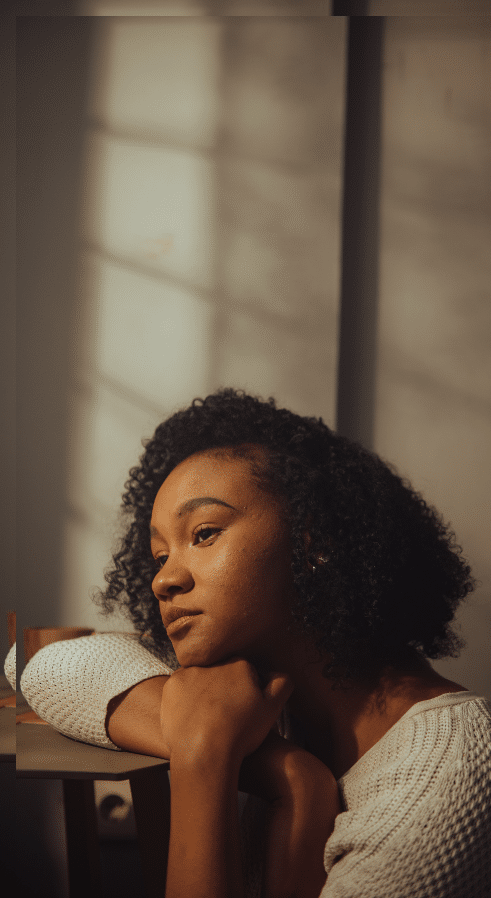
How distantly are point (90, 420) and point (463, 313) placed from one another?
0.59m

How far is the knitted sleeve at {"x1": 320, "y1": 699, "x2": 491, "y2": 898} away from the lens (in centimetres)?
59

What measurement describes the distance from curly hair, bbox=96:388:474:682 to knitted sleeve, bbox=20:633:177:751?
63mm

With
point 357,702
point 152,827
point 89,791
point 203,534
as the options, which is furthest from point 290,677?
point 89,791

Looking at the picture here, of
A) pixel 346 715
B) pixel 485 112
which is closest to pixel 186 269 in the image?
pixel 485 112

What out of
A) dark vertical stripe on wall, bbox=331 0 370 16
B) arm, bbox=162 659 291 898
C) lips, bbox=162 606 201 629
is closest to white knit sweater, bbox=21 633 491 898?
arm, bbox=162 659 291 898

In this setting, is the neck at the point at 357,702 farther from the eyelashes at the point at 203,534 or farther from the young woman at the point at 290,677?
the eyelashes at the point at 203,534

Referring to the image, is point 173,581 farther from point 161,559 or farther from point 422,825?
point 422,825

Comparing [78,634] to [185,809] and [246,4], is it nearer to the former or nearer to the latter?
[185,809]

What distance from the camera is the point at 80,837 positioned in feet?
3.28

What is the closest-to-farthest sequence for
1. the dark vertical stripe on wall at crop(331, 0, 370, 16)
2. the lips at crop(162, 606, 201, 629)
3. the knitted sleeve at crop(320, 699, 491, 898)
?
1. the knitted sleeve at crop(320, 699, 491, 898)
2. the lips at crop(162, 606, 201, 629)
3. the dark vertical stripe on wall at crop(331, 0, 370, 16)

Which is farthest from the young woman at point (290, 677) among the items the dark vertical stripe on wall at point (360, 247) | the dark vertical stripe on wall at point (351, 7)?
the dark vertical stripe on wall at point (351, 7)

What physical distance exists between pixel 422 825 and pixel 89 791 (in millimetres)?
607

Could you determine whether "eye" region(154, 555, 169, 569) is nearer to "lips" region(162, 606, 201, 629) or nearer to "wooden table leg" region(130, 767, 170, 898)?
"lips" region(162, 606, 201, 629)

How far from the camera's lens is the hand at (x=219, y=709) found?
0.63 meters
